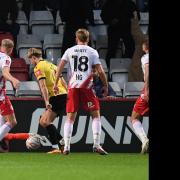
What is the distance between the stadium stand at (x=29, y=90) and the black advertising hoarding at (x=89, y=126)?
3.02ft

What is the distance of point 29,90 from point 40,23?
354 centimetres

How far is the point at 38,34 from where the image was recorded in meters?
13.9

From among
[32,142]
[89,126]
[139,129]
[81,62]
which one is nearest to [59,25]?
[89,126]

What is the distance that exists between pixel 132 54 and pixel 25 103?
402 cm

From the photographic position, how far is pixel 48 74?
8.93m

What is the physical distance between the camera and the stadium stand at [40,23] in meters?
13.9

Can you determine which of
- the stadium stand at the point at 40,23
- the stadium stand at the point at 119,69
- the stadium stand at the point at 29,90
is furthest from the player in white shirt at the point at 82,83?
the stadium stand at the point at 40,23

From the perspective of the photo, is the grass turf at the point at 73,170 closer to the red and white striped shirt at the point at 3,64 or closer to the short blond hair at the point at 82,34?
the red and white striped shirt at the point at 3,64

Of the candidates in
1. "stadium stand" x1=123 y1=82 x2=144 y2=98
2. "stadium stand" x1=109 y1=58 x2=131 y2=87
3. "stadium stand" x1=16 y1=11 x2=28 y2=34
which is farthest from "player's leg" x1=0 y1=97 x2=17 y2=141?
"stadium stand" x1=16 y1=11 x2=28 y2=34

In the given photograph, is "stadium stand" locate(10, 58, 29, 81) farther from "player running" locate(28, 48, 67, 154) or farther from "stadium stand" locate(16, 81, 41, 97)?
"player running" locate(28, 48, 67, 154)

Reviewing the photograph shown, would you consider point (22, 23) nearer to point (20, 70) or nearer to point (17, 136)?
point (20, 70)

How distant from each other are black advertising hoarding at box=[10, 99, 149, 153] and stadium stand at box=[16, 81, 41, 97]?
921 mm

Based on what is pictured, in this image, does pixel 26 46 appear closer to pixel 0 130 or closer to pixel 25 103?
pixel 25 103
